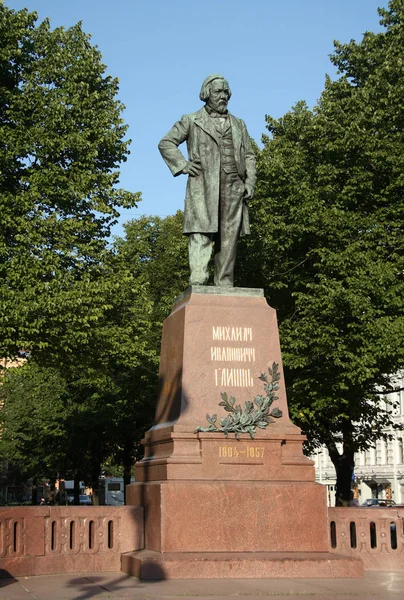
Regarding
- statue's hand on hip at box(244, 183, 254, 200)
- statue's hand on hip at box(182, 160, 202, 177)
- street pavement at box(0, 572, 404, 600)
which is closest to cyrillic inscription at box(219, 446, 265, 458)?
street pavement at box(0, 572, 404, 600)

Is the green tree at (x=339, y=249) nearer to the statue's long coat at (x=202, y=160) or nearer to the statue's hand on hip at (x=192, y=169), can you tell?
the statue's long coat at (x=202, y=160)

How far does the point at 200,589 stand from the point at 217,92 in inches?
294

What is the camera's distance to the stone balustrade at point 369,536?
41.0 ft

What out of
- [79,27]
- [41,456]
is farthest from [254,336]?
[41,456]

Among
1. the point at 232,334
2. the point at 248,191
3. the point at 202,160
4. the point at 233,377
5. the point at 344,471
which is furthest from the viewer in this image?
the point at 344,471

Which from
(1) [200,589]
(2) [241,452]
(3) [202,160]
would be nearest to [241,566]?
(1) [200,589]

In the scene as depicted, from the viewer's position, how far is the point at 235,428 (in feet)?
38.4

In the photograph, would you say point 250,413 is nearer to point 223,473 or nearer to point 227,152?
point 223,473

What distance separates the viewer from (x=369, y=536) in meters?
12.6

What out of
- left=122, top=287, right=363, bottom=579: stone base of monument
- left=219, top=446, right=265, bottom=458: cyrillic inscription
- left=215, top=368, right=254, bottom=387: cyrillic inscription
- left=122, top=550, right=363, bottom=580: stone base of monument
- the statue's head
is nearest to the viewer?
left=122, top=550, right=363, bottom=580: stone base of monument

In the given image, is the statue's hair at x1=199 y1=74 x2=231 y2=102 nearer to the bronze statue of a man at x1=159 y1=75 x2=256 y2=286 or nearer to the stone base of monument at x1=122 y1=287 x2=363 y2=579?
the bronze statue of a man at x1=159 y1=75 x2=256 y2=286

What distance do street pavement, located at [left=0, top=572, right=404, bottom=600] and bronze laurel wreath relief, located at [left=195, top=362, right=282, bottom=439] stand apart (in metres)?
2.15

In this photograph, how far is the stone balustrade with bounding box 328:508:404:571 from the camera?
12.5 meters

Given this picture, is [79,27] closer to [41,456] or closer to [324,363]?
[324,363]
